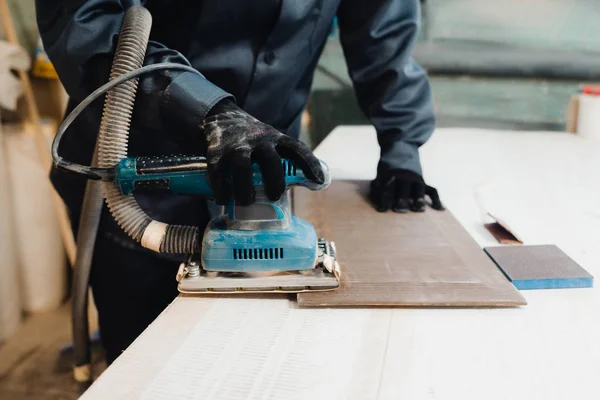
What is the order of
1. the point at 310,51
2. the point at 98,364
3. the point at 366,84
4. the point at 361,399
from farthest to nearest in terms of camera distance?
the point at 98,364
the point at 366,84
the point at 310,51
the point at 361,399

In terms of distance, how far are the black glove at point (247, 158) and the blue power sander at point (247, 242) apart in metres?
0.02

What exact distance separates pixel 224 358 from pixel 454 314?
28 cm

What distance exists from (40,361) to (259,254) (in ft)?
4.55

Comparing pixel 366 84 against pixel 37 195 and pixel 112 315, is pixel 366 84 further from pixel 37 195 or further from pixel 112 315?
pixel 37 195

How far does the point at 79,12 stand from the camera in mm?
703

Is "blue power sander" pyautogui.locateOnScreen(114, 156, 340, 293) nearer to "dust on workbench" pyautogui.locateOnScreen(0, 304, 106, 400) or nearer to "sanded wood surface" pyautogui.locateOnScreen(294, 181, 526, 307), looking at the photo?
"sanded wood surface" pyautogui.locateOnScreen(294, 181, 526, 307)

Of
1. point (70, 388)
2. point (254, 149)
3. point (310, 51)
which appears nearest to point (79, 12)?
point (254, 149)

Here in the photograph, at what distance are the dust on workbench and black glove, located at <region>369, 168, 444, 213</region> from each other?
3.51 feet

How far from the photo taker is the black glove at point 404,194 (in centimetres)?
94

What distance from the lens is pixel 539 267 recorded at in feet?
2.34

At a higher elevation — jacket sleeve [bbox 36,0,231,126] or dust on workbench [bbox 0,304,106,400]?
jacket sleeve [bbox 36,0,231,126]

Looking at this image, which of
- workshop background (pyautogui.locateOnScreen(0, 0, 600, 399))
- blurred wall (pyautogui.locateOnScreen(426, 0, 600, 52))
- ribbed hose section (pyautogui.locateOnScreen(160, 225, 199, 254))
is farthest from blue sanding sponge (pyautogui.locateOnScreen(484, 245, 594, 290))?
blurred wall (pyautogui.locateOnScreen(426, 0, 600, 52))

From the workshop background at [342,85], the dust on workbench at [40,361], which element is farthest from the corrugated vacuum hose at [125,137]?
the workshop background at [342,85]

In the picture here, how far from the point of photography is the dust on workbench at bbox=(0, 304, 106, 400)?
61.1 inches
